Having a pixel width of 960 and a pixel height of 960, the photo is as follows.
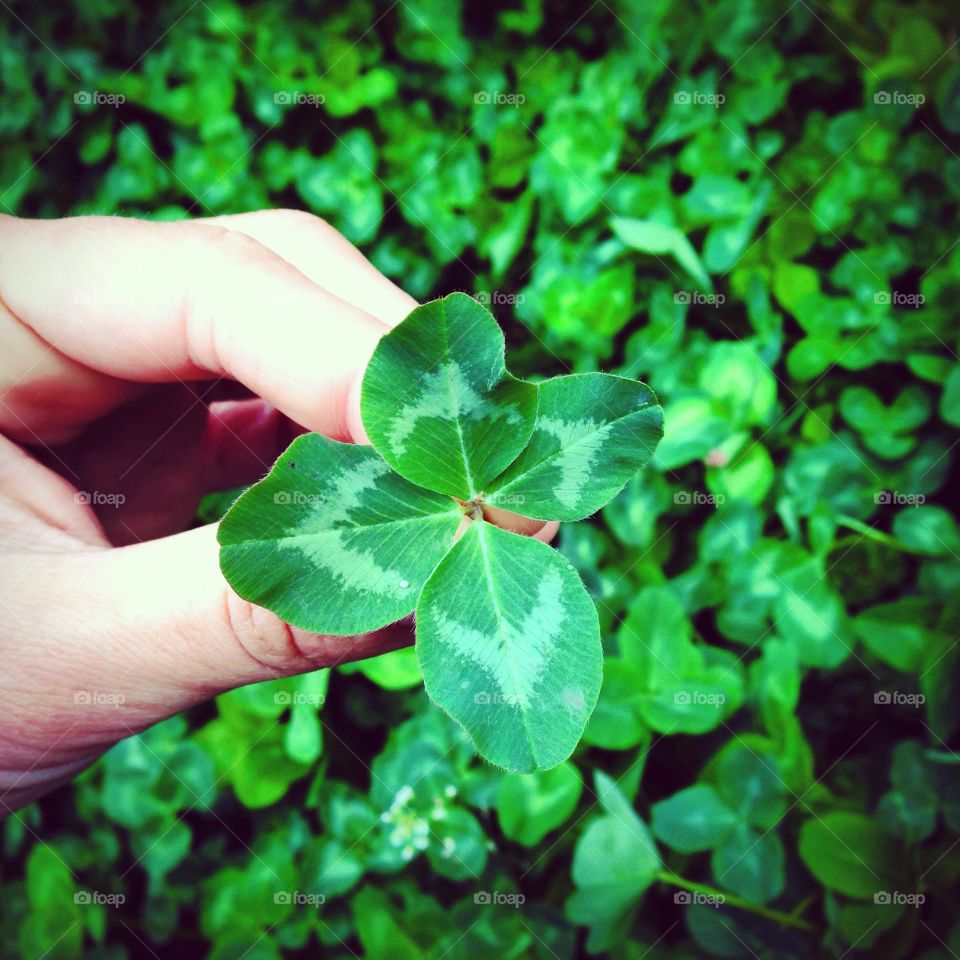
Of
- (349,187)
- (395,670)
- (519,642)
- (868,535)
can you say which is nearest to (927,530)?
(868,535)

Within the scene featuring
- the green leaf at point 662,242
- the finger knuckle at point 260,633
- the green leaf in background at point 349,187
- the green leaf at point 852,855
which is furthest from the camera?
the green leaf in background at point 349,187

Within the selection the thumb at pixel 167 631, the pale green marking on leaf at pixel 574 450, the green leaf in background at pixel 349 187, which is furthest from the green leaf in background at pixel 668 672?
the green leaf in background at pixel 349 187

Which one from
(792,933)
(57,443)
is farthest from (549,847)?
(57,443)

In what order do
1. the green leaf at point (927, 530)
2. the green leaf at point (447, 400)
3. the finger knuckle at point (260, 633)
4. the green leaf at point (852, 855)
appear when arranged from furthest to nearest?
the green leaf at point (927, 530)
the green leaf at point (852, 855)
the finger knuckle at point (260, 633)
the green leaf at point (447, 400)

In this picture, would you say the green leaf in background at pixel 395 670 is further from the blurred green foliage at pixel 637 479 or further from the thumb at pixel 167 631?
the thumb at pixel 167 631

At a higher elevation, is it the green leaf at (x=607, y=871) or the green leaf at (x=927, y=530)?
the green leaf at (x=927, y=530)

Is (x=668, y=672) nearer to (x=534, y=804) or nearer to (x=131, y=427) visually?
(x=534, y=804)

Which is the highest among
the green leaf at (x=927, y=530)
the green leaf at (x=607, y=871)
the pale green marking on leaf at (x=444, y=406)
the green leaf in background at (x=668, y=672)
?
the pale green marking on leaf at (x=444, y=406)

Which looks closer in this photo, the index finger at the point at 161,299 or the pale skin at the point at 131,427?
the pale skin at the point at 131,427
